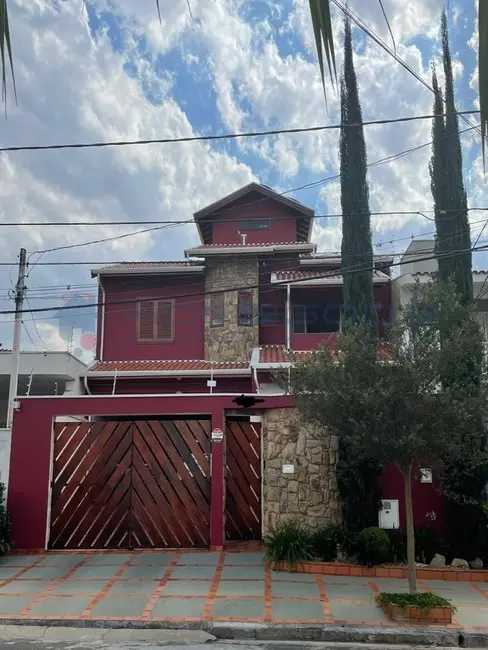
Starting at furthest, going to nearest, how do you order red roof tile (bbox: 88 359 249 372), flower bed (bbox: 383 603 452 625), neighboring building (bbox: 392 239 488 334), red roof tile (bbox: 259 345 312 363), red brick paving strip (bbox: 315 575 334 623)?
red roof tile (bbox: 88 359 249 372), neighboring building (bbox: 392 239 488 334), red roof tile (bbox: 259 345 312 363), red brick paving strip (bbox: 315 575 334 623), flower bed (bbox: 383 603 452 625)

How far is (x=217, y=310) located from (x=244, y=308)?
0.91m

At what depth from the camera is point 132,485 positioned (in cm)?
1122

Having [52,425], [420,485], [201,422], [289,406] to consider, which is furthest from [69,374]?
[420,485]

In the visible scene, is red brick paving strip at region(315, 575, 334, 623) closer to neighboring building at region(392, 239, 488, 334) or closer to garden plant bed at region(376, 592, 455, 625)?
garden plant bed at region(376, 592, 455, 625)

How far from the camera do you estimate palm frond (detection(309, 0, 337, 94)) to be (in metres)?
1.17

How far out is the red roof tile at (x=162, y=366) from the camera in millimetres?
17797

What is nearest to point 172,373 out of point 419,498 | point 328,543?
point 328,543

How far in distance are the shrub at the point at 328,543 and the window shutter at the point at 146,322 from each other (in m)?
11.0

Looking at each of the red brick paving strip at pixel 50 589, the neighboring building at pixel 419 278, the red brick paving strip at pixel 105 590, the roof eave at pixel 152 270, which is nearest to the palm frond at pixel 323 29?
the red brick paving strip at pixel 105 590

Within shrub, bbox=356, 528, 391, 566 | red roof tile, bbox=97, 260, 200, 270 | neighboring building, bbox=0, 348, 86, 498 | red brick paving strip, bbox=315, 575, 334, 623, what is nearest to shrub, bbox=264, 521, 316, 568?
red brick paving strip, bbox=315, 575, 334, 623

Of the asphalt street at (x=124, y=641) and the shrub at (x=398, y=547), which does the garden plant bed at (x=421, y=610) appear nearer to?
the asphalt street at (x=124, y=641)

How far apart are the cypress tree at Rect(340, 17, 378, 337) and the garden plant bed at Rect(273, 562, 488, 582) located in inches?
238

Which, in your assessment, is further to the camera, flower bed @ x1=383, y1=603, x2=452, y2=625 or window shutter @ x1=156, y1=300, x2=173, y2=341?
window shutter @ x1=156, y1=300, x2=173, y2=341

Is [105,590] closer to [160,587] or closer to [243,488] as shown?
[160,587]
